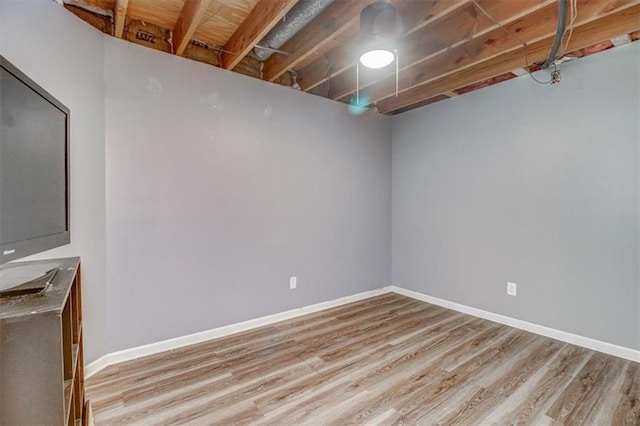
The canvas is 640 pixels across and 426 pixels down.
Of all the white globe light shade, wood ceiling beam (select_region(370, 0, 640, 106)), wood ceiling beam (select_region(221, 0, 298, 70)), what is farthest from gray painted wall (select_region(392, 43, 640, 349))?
wood ceiling beam (select_region(221, 0, 298, 70))

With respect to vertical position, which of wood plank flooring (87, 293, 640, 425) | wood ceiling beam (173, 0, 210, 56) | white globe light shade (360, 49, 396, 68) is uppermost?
wood ceiling beam (173, 0, 210, 56)

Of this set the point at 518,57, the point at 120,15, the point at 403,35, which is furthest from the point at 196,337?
the point at 518,57

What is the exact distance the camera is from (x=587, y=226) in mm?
2656

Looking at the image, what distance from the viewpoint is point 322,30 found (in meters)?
2.38

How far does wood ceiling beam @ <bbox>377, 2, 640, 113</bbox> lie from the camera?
7.30 ft

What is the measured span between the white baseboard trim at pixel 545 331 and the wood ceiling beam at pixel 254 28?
10.9 feet

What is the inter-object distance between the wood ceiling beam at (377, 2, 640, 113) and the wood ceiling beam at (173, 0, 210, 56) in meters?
2.33

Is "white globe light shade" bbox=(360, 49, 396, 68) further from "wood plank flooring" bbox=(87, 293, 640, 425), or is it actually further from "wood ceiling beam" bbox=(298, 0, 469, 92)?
"wood plank flooring" bbox=(87, 293, 640, 425)

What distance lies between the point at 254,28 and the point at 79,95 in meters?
1.29

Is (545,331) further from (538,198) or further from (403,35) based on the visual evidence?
(403,35)

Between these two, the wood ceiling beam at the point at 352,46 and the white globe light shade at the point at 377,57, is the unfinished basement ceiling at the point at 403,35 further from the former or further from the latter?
the white globe light shade at the point at 377,57

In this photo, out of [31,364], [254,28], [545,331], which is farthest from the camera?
[545,331]

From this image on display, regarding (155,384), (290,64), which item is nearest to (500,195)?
(290,64)

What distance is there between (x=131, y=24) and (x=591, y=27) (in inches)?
141
